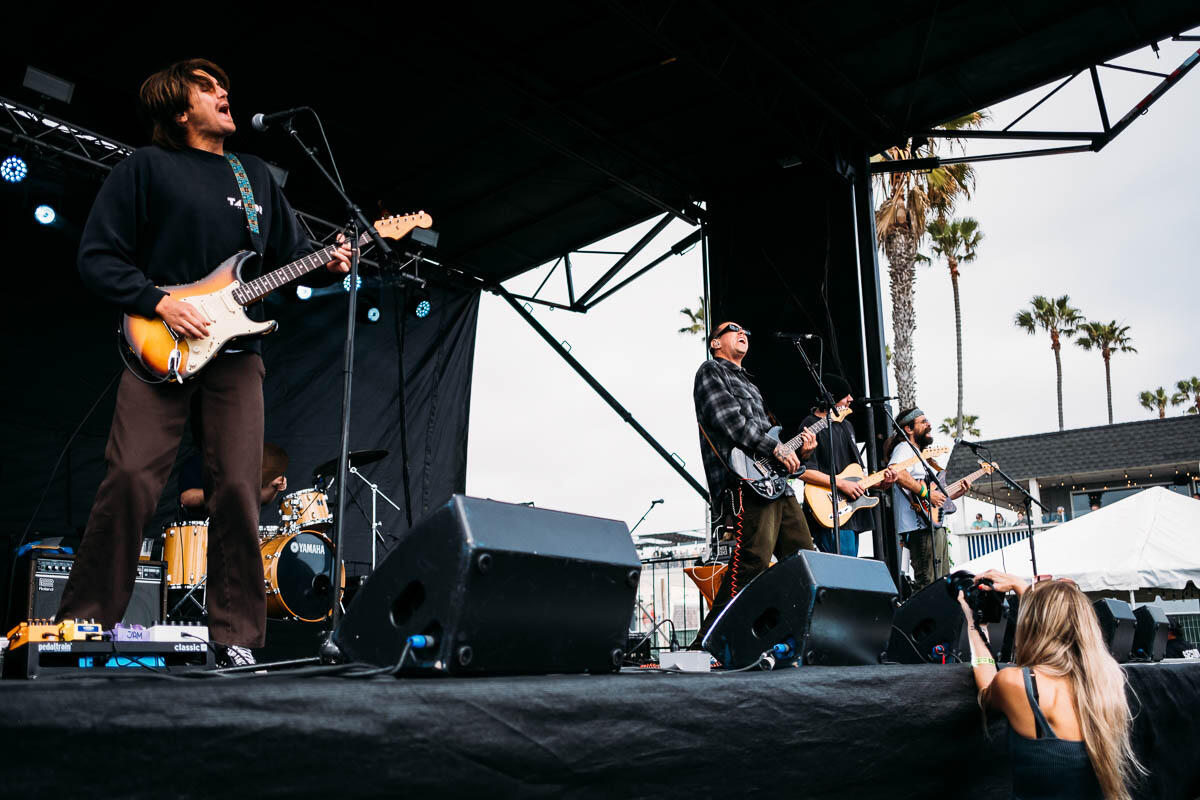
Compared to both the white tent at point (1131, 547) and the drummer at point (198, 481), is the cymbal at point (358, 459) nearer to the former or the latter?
the drummer at point (198, 481)

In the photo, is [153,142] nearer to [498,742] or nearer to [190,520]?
[498,742]

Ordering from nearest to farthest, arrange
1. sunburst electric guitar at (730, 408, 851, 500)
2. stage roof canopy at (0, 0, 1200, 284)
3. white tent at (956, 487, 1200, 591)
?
sunburst electric guitar at (730, 408, 851, 500) < stage roof canopy at (0, 0, 1200, 284) < white tent at (956, 487, 1200, 591)

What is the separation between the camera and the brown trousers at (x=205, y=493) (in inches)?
94.1

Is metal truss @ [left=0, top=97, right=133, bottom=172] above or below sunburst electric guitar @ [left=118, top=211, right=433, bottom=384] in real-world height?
above

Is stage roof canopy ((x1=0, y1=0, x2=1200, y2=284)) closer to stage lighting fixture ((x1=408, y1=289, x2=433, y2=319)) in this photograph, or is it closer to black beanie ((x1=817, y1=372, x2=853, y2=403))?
Result: stage lighting fixture ((x1=408, y1=289, x2=433, y2=319))

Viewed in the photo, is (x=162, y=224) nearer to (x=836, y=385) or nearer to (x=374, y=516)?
(x=374, y=516)

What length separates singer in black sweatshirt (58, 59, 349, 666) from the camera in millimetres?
2424

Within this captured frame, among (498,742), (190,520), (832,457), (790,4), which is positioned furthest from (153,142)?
(790,4)

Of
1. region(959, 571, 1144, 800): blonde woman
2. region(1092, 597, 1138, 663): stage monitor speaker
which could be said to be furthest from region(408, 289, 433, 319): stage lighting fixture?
region(959, 571, 1144, 800): blonde woman

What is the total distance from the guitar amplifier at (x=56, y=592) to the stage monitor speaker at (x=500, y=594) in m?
3.11

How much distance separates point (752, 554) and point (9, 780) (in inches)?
152

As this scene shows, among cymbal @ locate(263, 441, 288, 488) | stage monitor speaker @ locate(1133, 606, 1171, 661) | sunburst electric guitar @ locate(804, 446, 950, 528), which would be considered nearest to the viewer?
stage monitor speaker @ locate(1133, 606, 1171, 661)

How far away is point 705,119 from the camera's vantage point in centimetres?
811

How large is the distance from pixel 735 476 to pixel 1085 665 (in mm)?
2256
